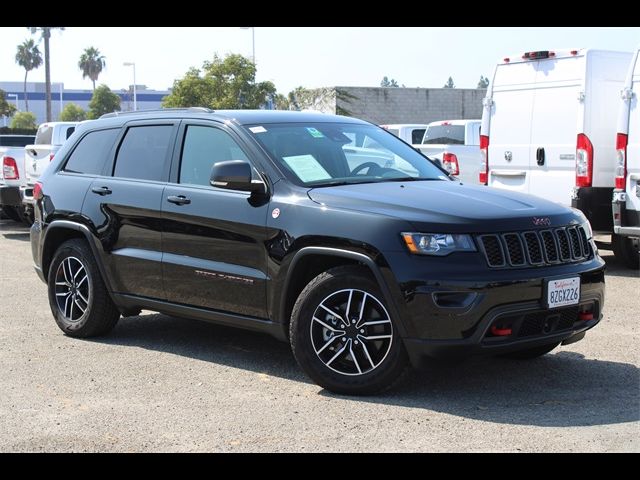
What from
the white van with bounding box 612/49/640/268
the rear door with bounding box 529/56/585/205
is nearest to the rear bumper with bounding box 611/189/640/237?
the white van with bounding box 612/49/640/268

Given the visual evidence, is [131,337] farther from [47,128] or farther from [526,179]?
[47,128]

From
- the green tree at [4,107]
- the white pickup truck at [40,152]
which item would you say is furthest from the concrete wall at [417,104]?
the green tree at [4,107]

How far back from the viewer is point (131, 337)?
7.79m

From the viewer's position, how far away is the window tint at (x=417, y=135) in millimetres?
20094

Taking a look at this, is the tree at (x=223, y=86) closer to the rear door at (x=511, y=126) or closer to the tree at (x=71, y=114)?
the rear door at (x=511, y=126)

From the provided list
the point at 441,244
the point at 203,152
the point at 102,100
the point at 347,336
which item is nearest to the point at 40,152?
the point at 203,152

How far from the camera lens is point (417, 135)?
20.2m

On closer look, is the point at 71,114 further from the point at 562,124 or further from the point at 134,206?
the point at 134,206

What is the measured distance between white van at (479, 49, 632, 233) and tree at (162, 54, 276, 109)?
25.8 m

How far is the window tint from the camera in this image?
2009 centimetres

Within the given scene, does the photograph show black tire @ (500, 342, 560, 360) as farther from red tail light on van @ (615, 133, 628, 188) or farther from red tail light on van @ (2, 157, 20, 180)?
red tail light on van @ (2, 157, 20, 180)

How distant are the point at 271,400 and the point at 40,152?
38.2 ft
